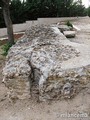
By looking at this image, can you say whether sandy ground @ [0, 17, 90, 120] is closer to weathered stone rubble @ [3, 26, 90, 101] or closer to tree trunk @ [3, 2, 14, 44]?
weathered stone rubble @ [3, 26, 90, 101]

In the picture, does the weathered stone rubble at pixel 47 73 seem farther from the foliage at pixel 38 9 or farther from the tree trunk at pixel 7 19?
the foliage at pixel 38 9

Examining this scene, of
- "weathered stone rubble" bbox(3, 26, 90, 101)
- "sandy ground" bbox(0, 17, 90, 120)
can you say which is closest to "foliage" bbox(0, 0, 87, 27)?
"weathered stone rubble" bbox(3, 26, 90, 101)

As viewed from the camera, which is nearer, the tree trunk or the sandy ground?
the sandy ground

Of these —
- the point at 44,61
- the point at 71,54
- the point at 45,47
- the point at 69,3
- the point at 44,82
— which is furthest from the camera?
the point at 69,3

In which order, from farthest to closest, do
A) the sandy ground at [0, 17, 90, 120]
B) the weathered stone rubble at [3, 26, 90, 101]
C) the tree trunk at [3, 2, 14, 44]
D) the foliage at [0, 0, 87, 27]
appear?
the foliage at [0, 0, 87, 27], the tree trunk at [3, 2, 14, 44], the weathered stone rubble at [3, 26, 90, 101], the sandy ground at [0, 17, 90, 120]

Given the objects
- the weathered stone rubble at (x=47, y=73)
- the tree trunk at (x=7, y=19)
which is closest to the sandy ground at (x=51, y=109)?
the weathered stone rubble at (x=47, y=73)

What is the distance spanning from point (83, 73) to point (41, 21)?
Answer: 1604cm

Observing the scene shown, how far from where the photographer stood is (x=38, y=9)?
848 inches

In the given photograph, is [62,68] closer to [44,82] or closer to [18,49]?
[44,82]

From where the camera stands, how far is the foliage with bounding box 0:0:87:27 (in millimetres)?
20578

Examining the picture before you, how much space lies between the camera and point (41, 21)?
65.7 feet

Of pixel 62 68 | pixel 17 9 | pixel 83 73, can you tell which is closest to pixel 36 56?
pixel 62 68

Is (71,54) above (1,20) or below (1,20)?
above

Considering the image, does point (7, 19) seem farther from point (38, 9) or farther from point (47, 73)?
point (38, 9)
